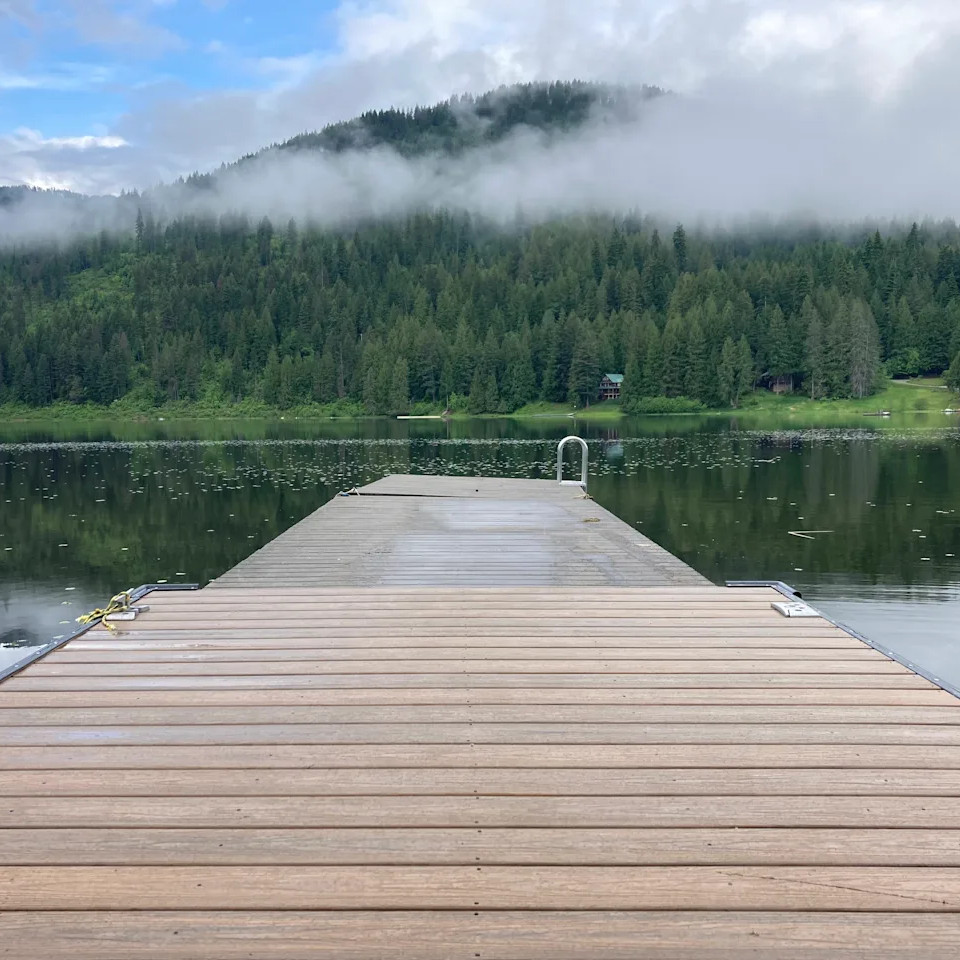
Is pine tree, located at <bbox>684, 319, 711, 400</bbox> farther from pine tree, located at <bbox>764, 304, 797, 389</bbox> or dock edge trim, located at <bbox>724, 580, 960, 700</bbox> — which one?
dock edge trim, located at <bbox>724, 580, 960, 700</bbox>

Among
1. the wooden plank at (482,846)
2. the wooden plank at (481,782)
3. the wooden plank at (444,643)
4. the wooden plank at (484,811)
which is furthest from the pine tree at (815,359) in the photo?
the wooden plank at (482,846)

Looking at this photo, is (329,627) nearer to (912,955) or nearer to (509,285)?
(912,955)

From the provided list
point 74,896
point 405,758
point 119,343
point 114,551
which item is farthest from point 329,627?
point 119,343

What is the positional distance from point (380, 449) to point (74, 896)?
53.7 metres

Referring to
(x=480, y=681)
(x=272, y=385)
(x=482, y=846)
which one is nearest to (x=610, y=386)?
(x=272, y=385)

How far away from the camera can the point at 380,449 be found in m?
56.5

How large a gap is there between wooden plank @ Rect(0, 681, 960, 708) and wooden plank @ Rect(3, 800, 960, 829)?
1.25 meters

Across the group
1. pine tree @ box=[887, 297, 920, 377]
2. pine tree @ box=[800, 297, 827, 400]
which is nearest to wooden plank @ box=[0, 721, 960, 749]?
pine tree @ box=[800, 297, 827, 400]

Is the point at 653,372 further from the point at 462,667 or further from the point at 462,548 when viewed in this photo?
the point at 462,667

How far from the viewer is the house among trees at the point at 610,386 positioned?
117375mm

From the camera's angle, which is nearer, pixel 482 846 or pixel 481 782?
pixel 482 846

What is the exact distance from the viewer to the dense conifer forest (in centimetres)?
11112

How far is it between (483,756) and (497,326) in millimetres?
135340

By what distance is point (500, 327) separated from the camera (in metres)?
137
